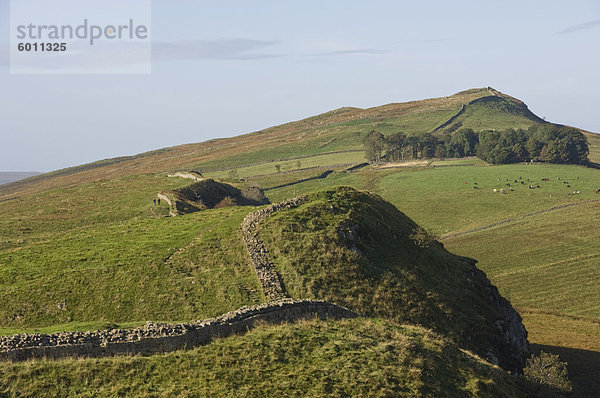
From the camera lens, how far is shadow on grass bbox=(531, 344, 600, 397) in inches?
2046

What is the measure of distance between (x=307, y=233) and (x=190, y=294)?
44.6ft

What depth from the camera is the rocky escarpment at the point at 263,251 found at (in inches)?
1767

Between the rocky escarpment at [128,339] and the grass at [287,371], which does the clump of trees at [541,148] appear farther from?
the rocky escarpment at [128,339]

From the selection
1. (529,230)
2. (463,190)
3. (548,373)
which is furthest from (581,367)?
(463,190)

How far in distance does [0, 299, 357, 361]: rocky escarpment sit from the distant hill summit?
10.3m

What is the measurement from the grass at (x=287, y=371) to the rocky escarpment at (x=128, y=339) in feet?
3.69

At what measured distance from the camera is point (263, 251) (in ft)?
166

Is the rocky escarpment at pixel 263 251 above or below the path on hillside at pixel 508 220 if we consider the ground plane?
above

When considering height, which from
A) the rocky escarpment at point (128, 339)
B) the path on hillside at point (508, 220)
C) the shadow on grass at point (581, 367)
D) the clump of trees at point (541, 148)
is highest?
the clump of trees at point (541, 148)

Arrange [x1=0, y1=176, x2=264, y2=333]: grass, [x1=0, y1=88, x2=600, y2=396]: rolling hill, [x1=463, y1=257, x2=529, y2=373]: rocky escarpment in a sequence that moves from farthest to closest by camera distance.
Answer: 1. [x1=463, y1=257, x2=529, y2=373]: rocky escarpment
2. [x1=0, y1=176, x2=264, y2=333]: grass
3. [x1=0, y1=88, x2=600, y2=396]: rolling hill

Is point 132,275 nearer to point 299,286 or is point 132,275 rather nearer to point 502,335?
point 299,286

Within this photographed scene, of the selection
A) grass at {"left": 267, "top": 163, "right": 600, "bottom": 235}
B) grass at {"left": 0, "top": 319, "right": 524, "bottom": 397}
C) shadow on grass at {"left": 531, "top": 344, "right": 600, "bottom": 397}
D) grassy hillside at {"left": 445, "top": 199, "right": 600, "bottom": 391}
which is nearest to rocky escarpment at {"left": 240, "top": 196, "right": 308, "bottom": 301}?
grass at {"left": 0, "top": 319, "right": 524, "bottom": 397}

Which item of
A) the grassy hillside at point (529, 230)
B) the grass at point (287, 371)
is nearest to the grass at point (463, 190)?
the grassy hillside at point (529, 230)

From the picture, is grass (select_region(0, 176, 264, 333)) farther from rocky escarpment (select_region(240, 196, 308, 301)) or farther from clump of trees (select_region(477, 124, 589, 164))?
clump of trees (select_region(477, 124, 589, 164))
